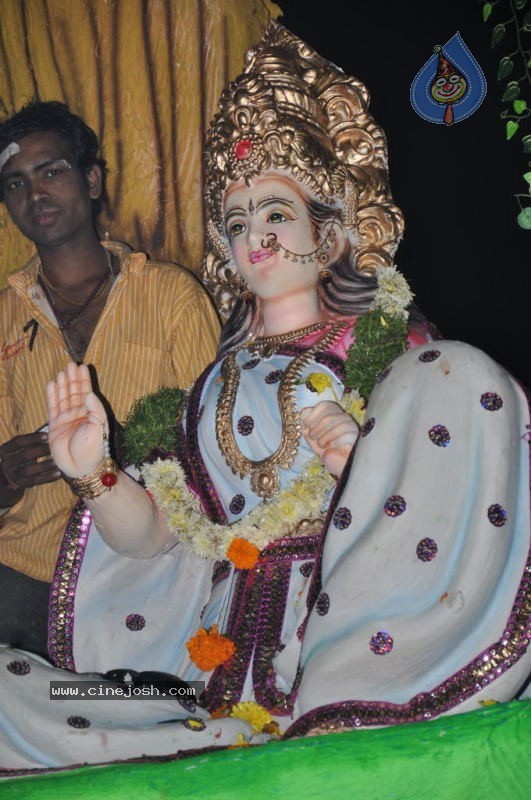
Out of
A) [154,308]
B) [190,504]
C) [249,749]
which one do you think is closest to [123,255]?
[154,308]

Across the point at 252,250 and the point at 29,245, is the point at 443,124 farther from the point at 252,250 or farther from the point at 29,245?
the point at 29,245

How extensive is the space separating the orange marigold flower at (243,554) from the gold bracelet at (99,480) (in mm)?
338

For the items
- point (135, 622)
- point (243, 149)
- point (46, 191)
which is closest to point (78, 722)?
point (135, 622)

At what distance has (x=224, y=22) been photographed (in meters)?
3.99

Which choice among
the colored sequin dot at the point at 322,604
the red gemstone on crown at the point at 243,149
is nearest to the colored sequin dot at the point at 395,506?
the colored sequin dot at the point at 322,604

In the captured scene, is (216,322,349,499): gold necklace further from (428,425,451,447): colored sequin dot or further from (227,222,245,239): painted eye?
(428,425,451,447): colored sequin dot

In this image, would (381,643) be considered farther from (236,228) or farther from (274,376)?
(236,228)

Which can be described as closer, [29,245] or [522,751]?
[522,751]

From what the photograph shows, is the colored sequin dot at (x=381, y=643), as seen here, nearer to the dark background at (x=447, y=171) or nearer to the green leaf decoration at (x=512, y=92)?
the dark background at (x=447, y=171)

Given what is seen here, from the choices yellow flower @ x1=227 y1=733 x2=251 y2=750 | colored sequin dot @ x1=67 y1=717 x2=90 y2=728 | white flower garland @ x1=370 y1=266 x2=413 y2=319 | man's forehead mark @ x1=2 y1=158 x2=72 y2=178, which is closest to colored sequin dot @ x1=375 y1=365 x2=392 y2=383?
white flower garland @ x1=370 y1=266 x2=413 y2=319

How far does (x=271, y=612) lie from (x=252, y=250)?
0.98 m

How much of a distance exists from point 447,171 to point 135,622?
1749 millimetres

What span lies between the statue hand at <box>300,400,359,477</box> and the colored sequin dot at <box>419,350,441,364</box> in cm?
26

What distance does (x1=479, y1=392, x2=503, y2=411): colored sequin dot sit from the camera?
260cm
